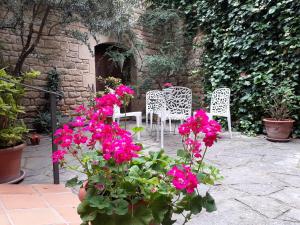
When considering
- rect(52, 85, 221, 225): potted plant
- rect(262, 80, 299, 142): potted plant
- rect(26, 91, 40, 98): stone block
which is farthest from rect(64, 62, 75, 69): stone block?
rect(52, 85, 221, 225): potted plant

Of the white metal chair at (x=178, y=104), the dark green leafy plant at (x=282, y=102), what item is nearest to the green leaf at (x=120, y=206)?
the white metal chair at (x=178, y=104)

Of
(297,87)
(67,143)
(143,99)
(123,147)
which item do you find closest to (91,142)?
(67,143)

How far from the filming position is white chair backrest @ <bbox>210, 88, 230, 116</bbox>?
4.38 metres

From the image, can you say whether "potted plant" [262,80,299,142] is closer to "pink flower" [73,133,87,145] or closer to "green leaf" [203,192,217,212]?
"green leaf" [203,192,217,212]

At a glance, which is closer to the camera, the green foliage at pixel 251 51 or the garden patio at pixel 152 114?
the garden patio at pixel 152 114

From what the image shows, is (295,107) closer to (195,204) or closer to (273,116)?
(273,116)

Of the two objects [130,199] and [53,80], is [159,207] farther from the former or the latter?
[53,80]

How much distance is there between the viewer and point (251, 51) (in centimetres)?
470

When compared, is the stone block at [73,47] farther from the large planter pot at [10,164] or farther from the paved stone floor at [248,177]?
the large planter pot at [10,164]

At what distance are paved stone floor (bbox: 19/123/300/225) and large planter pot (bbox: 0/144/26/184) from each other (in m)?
0.14

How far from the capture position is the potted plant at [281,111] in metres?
3.94

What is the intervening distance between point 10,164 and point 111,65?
4418 millimetres

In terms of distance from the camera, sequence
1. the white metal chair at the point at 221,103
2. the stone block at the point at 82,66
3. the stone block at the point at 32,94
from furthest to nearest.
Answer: the stone block at the point at 82,66 → the stone block at the point at 32,94 → the white metal chair at the point at 221,103

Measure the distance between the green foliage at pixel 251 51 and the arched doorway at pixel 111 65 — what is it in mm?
1846
